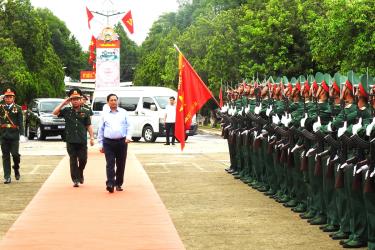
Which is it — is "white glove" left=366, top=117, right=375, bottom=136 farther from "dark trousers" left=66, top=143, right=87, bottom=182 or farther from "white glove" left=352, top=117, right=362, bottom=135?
"dark trousers" left=66, top=143, right=87, bottom=182

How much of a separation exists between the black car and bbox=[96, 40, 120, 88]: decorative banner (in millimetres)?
7355

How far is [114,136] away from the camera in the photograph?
58.5ft

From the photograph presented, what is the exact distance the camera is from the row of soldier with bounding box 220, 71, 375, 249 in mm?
10953

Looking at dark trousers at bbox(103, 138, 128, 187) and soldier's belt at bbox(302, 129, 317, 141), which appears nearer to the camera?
soldier's belt at bbox(302, 129, 317, 141)

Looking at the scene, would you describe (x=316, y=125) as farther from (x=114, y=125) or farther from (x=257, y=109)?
(x=114, y=125)

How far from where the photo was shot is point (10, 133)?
65.7 ft

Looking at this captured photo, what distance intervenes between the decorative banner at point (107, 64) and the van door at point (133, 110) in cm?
1048

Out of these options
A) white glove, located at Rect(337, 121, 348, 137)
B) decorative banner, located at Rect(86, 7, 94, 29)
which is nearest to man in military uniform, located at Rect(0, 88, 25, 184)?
white glove, located at Rect(337, 121, 348, 137)

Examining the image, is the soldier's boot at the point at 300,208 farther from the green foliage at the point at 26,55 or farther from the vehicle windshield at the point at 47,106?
the green foliage at the point at 26,55

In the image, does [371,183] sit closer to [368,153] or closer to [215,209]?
[368,153]

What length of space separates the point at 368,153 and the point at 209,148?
2240cm

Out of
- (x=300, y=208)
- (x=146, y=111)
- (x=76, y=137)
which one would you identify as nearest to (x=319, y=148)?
(x=300, y=208)

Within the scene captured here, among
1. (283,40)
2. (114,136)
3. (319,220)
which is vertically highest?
(283,40)

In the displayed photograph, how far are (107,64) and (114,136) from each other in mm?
34482
